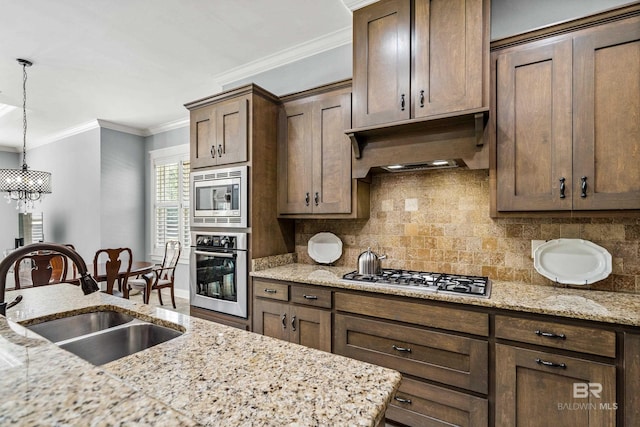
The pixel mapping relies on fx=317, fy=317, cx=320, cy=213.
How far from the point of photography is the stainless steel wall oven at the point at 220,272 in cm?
264

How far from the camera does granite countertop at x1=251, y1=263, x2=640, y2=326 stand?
1.49 m

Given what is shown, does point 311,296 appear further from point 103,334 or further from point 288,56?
point 288,56

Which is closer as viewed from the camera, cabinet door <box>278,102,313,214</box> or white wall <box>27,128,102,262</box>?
cabinet door <box>278,102,313,214</box>

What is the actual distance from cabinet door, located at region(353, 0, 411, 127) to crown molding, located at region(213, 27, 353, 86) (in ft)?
1.54

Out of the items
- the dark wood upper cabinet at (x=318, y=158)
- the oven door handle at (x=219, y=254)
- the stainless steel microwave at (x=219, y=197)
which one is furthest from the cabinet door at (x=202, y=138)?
the oven door handle at (x=219, y=254)

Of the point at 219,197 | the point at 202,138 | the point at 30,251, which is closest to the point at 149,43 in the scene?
the point at 202,138

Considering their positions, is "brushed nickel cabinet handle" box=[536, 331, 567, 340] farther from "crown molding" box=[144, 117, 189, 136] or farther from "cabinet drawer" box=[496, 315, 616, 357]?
"crown molding" box=[144, 117, 189, 136]

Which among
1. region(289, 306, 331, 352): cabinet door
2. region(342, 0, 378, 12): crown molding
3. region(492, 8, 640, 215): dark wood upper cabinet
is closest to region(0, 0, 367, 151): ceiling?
region(342, 0, 378, 12): crown molding

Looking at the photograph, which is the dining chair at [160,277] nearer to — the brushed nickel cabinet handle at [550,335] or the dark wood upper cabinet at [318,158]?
the dark wood upper cabinet at [318,158]

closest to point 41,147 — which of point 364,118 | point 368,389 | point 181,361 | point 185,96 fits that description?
point 185,96

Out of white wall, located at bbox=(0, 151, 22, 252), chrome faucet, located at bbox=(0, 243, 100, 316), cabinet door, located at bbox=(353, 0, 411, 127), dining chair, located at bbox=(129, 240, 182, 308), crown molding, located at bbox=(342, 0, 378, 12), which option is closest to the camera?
chrome faucet, located at bbox=(0, 243, 100, 316)

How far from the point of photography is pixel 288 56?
3.12 meters

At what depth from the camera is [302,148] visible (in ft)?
9.02

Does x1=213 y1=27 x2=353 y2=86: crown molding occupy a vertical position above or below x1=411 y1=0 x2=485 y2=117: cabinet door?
above
